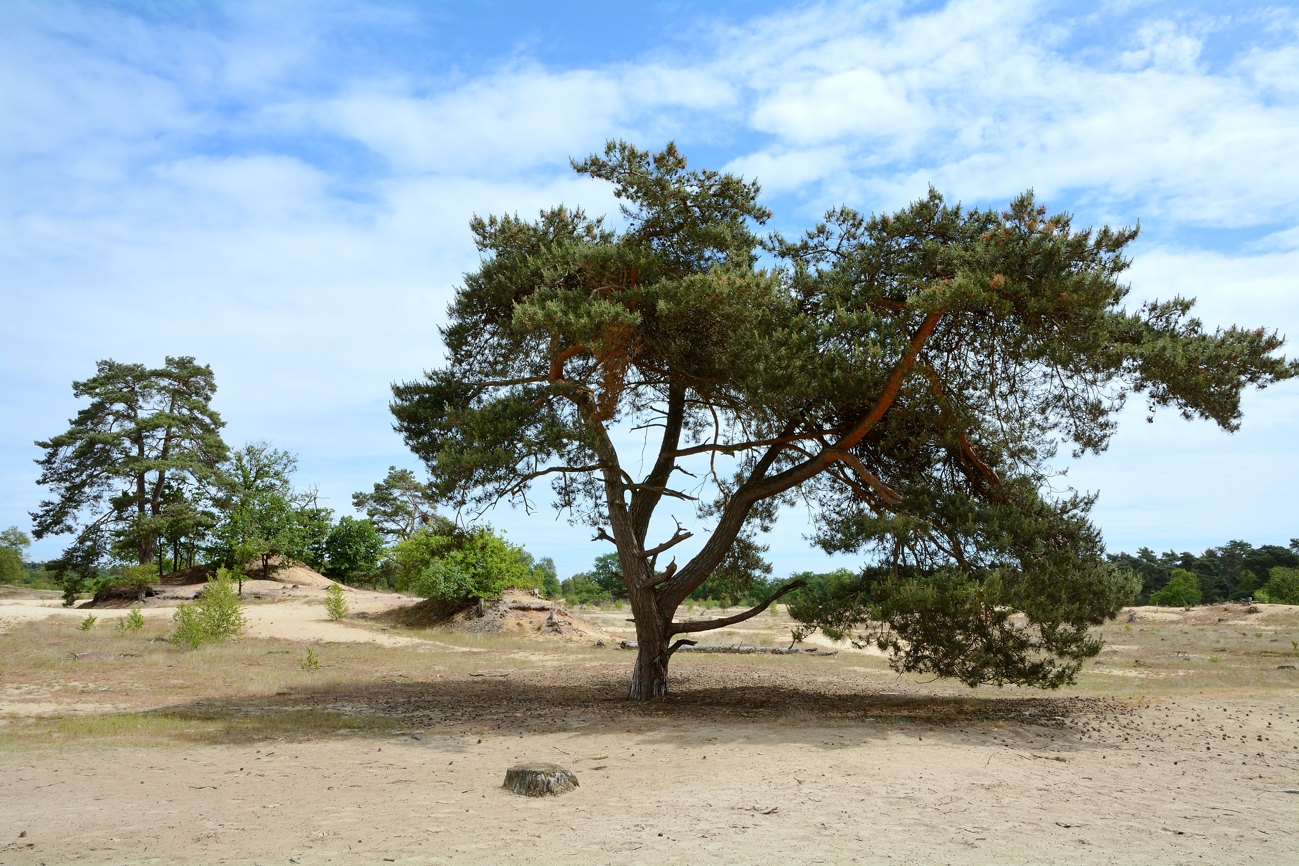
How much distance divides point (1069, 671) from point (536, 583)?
23062 millimetres

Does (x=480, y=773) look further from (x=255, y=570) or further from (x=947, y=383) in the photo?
(x=255, y=570)

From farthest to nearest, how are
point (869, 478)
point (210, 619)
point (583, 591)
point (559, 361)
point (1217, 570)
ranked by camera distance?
point (583, 591) → point (1217, 570) → point (210, 619) → point (559, 361) → point (869, 478)

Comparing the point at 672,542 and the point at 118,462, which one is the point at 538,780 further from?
the point at 118,462

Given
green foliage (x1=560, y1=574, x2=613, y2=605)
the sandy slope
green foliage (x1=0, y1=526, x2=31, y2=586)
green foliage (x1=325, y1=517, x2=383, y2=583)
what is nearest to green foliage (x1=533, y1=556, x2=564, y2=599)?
green foliage (x1=560, y1=574, x2=613, y2=605)

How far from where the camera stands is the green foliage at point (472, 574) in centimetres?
2692

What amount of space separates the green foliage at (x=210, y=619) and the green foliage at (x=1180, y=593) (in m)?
49.3

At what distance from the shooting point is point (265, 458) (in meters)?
36.4

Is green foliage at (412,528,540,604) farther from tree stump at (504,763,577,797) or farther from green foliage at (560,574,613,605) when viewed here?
green foliage at (560,574,613,605)

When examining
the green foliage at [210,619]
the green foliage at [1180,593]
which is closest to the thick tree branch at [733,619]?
the green foliage at [210,619]

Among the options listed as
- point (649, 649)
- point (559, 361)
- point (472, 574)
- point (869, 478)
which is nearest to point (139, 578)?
point (472, 574)

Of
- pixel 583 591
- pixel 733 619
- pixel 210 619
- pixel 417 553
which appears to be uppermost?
pixel 417 553

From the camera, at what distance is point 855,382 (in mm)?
10164

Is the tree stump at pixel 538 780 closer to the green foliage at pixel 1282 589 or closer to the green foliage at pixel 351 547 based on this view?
the green foliage at pixel 351 547

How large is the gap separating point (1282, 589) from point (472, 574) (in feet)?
149
